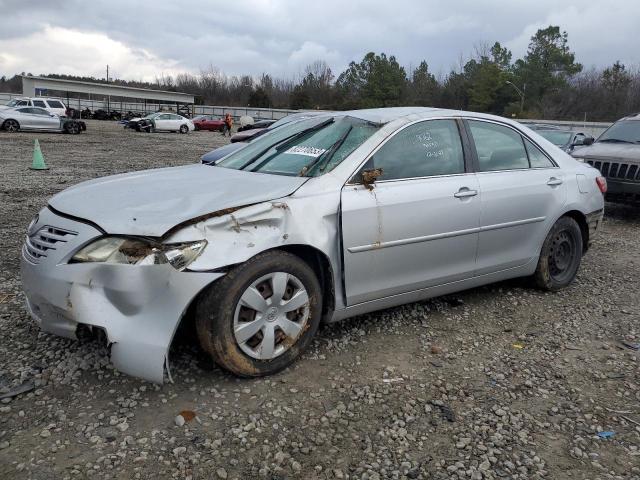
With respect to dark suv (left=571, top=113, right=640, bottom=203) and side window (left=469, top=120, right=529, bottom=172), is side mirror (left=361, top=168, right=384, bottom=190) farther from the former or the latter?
dark suv (left=571, top=113, right=640, bottom=203)

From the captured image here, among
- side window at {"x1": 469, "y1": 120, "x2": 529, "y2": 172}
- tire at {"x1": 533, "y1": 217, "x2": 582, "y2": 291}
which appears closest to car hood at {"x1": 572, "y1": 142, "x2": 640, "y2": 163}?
tire at {"x1": 533, "y1": 217, "x2": 582, "y2": 291}

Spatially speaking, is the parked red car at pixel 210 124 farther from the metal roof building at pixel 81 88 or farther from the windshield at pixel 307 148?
the windshield at pixel 307 148

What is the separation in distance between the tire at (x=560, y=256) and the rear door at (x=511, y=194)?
161 mm

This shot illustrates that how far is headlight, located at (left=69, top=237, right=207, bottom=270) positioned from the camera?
8.69ft

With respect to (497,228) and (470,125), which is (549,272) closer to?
(497,228)

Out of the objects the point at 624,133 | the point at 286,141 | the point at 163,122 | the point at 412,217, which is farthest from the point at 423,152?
the point at 163,122

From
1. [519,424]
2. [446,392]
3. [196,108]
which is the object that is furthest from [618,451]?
[196,108]

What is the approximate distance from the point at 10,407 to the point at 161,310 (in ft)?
3.08

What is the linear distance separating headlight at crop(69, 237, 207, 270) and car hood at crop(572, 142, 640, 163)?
7.73m

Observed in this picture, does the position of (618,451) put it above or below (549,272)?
below

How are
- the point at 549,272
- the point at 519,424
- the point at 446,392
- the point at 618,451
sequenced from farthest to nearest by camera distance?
the point at 549,272 < the point at 446,392 < the point at 519,424 < the point at 618,451

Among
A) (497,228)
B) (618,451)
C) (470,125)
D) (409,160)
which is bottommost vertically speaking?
(618,451)

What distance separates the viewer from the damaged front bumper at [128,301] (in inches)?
103

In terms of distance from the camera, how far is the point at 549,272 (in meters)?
4.67
